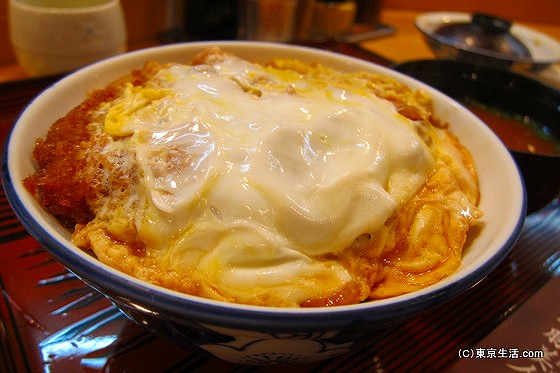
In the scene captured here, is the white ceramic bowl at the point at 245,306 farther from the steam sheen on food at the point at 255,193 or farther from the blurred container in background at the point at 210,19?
the blurred container in background at the point at 210,19

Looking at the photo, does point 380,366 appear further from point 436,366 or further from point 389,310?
point 389,310

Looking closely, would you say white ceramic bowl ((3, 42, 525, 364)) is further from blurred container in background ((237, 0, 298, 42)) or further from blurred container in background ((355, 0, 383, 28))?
blurred container in background ((355, 0, 383, 28))

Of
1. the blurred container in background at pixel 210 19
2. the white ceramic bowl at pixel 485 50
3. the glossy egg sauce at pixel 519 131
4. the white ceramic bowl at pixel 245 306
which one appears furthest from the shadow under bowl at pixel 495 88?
the blurred container in background at pixel 210 19

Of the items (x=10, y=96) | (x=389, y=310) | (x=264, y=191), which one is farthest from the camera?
(x=10, y=96)

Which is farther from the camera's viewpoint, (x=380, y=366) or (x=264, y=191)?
(x=380, y=366)

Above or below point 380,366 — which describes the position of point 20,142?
above

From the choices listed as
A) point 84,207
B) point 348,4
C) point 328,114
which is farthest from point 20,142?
point 348,4

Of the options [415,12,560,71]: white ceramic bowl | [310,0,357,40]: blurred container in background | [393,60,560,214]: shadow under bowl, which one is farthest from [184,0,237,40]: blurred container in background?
[393,60,560,214]: shadow under bowl
